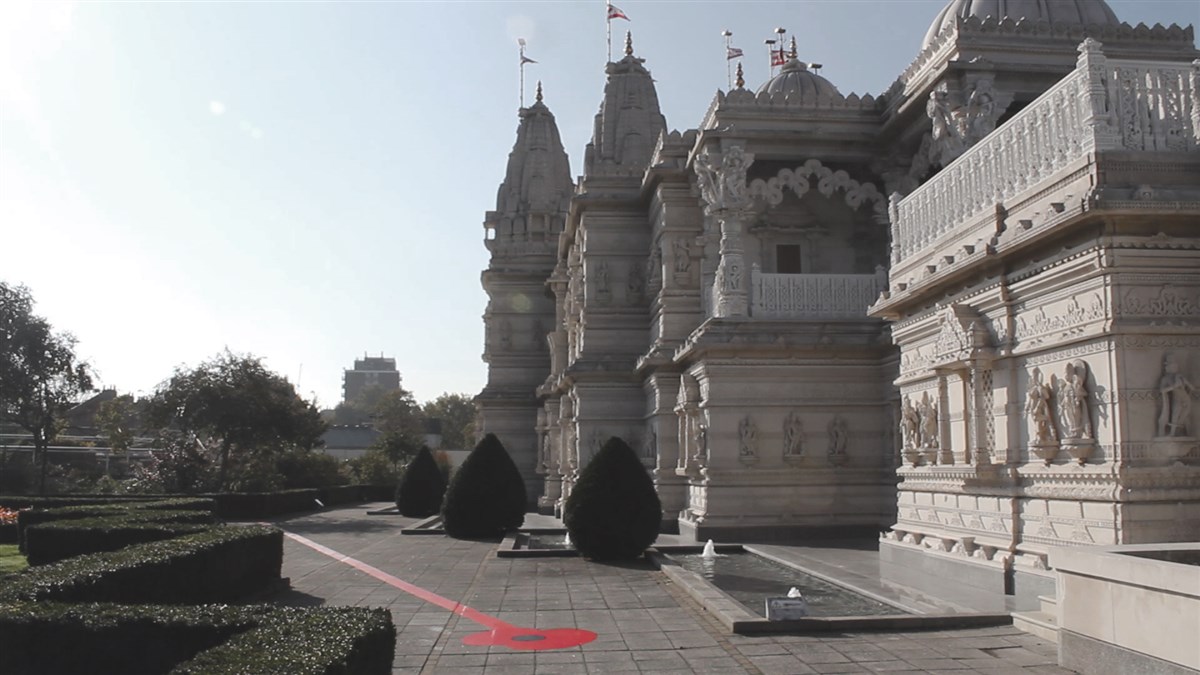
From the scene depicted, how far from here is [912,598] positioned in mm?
11680

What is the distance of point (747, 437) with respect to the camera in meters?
21.6

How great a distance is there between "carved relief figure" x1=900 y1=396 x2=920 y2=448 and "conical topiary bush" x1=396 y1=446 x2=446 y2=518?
85.9 feet

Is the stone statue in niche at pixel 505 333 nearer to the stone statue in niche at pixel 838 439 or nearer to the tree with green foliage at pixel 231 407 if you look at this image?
the tree with green foliage at pixel 231 407

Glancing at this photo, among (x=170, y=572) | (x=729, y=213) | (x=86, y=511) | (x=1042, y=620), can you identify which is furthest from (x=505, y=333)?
(x=1042, y=620)

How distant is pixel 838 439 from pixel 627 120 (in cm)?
1547

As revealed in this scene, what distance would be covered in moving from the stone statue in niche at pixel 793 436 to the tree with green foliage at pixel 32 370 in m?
32.0

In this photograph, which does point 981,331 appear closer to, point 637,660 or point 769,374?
point 637,660

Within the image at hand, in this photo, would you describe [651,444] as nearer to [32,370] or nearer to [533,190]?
[533,190]

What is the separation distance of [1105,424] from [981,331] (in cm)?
223

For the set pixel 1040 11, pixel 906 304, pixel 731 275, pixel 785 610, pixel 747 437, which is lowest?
pixel 785 610

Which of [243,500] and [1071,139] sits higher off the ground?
[1071,139]

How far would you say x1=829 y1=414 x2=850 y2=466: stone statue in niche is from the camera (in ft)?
71.2

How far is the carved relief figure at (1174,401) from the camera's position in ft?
30.2

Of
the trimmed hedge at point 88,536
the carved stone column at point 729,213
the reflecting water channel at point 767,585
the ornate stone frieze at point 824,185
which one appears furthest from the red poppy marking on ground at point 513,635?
the ornate stone frieze at point 824,185
